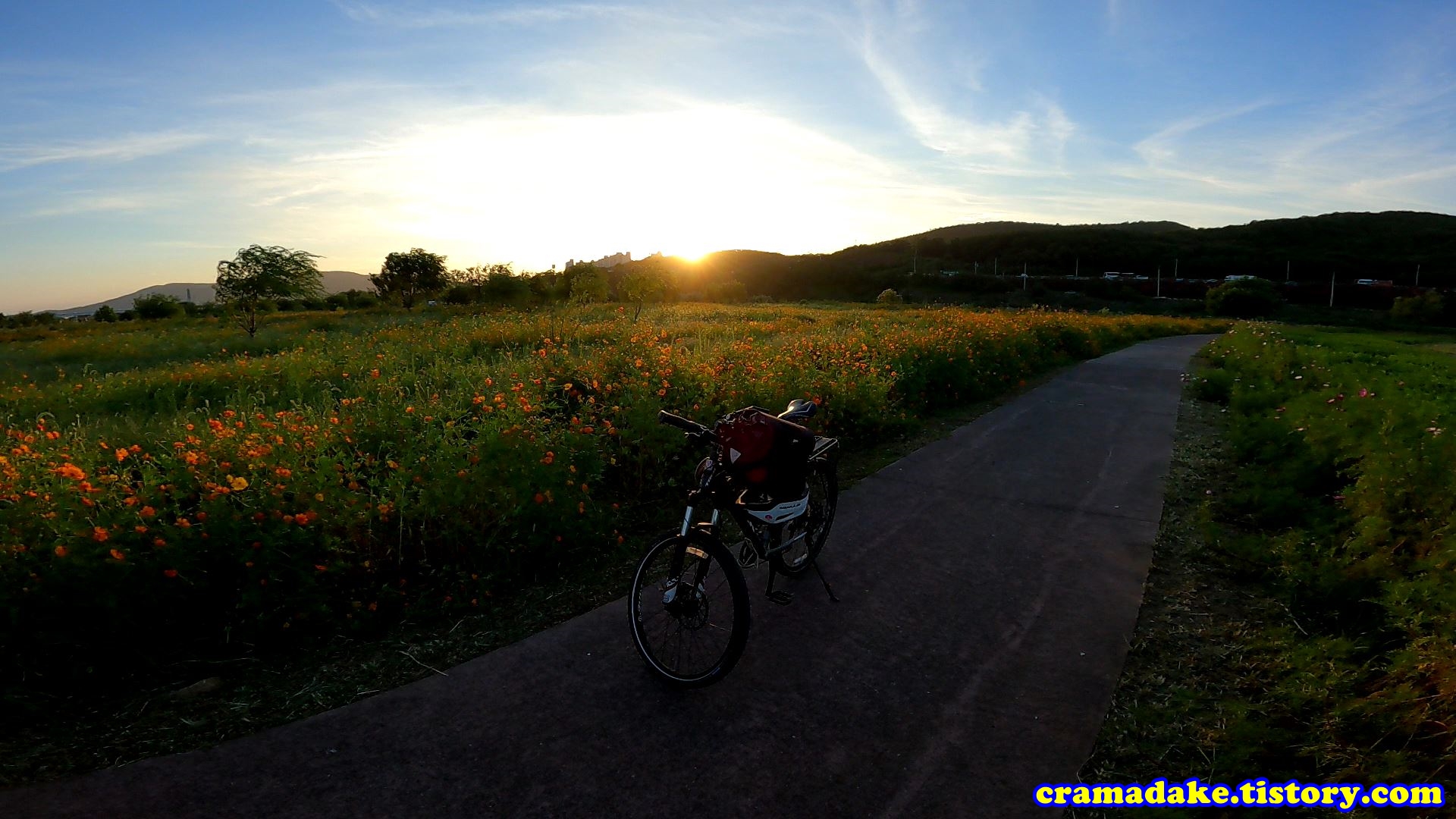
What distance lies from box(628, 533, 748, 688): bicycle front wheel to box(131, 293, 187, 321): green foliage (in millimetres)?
55862

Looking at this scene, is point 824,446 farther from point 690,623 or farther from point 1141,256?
point 1141,256

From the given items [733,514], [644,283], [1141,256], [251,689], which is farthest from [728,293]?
[1141,256]

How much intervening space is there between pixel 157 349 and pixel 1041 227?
160 m

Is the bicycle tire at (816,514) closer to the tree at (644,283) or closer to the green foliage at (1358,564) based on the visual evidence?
the green foliage at (1358,564)

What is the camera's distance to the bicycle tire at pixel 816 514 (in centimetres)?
488

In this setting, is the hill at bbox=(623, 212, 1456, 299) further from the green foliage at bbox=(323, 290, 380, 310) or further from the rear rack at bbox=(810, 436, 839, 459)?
the rear rack at bbox=(810, 436, 839, 459)

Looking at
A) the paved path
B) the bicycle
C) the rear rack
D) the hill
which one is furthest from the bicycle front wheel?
the hill

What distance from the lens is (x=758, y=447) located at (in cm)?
356

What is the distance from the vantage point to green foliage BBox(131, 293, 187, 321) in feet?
155

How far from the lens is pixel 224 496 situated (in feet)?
13.3

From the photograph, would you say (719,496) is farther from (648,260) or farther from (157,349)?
(648,260)

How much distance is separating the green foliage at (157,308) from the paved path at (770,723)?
182 feet

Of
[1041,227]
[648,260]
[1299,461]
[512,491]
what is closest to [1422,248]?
[1041,227]

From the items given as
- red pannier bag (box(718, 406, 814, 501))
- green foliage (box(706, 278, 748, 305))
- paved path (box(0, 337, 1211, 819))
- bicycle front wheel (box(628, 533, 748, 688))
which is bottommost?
paved path (box(0, 337, 1211, 819))
